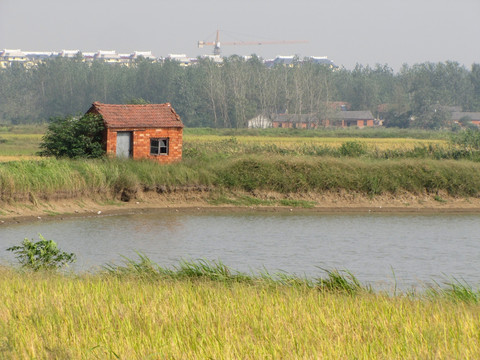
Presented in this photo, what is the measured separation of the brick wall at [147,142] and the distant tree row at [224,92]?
243 ft

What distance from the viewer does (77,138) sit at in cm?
3459

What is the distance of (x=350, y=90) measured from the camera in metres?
147

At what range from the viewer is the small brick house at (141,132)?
1364 inches

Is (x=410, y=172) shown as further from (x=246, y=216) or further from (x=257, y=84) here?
(x=257, y=84)

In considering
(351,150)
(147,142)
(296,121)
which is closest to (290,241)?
(147,142)

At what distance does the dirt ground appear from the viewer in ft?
93.9

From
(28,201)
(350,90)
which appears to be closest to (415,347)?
(28,201)

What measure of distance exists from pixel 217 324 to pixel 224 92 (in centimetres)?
10577

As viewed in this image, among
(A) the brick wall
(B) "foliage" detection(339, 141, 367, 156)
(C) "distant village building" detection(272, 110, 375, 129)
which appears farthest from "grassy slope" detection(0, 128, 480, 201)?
(C) "distant village building" detection(272, 110, 375, 129)

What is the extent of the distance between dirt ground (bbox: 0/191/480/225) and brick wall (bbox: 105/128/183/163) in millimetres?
4083

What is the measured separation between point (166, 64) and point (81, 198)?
102132 mm

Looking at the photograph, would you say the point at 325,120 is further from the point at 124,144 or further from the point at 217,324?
the point at 217,324

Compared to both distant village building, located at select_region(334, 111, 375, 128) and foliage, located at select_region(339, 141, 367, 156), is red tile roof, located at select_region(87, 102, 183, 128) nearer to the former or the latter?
foliage, located at select_region(339, 141, 367, 156)

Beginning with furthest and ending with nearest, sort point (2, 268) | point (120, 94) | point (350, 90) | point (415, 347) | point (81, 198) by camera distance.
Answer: point (350, 90), point (120, 94), point (81, 198), point (2, 268), point (415, 347)
